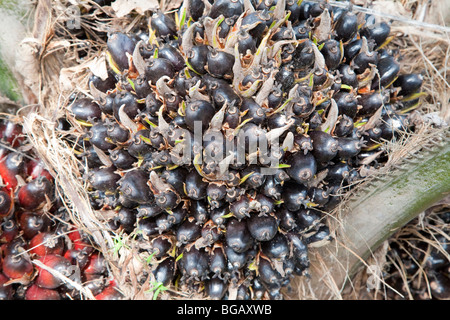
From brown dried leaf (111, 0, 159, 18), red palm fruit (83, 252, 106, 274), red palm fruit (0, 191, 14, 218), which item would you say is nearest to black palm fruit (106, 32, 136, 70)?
brown dried leaf (111, 0, 159, 18)

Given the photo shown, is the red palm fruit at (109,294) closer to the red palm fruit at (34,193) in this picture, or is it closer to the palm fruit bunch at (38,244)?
the palm fruit bunch at (38,244)

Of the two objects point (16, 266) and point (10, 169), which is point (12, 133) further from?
point (16, 266)

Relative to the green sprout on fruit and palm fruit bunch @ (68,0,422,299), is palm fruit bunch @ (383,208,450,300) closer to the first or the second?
palm fruit bunch @ (68,0,422,299)

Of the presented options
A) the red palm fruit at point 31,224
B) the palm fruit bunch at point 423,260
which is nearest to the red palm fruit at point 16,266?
the red palm fruit at point 31,224

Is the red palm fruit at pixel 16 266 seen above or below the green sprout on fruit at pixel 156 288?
below

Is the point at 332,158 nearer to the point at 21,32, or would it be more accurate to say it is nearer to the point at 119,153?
the point at 119,153

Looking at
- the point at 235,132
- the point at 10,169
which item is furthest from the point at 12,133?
the point at 235,132
